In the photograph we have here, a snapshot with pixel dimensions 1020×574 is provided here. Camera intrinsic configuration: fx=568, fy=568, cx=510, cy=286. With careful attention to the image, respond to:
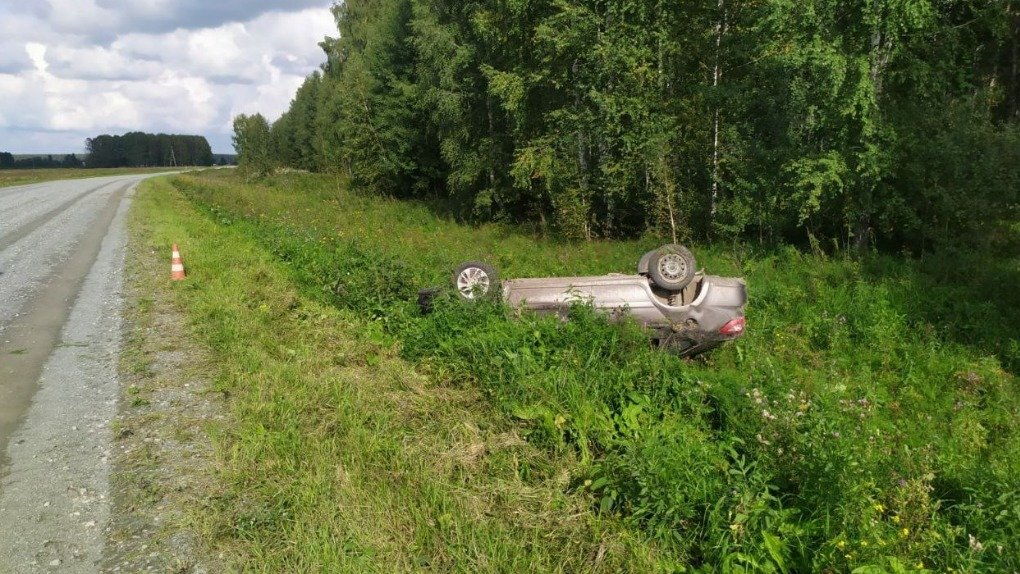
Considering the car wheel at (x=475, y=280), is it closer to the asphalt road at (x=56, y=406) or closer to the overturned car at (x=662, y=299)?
the overturned car at (x=662, y=299)

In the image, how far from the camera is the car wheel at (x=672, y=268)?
275 inches

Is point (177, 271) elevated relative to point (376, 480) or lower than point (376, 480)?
elevated

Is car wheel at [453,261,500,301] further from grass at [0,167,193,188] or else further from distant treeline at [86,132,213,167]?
distant treeline at [86,132,213,167]

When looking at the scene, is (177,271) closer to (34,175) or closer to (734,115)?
(734,115)

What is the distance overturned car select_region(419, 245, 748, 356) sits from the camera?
22.0 feet

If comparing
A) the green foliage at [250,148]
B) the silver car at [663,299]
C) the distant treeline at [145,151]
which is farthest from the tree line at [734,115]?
the distant treeline at [145,151]

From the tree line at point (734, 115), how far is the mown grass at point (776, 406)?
1.66 m

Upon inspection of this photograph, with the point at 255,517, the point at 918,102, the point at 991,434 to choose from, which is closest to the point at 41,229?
the point at 255,517

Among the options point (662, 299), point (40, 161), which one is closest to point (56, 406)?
point (662, 299)

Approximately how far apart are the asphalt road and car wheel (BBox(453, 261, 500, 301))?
3.78 m

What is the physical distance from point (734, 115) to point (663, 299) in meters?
8.18

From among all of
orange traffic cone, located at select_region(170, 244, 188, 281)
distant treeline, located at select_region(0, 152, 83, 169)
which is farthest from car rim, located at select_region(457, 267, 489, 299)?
distant treeline, located at select_region(0, 152, 83, 169)

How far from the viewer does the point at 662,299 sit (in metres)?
7.12

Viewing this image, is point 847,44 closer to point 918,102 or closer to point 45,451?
point 918,102
